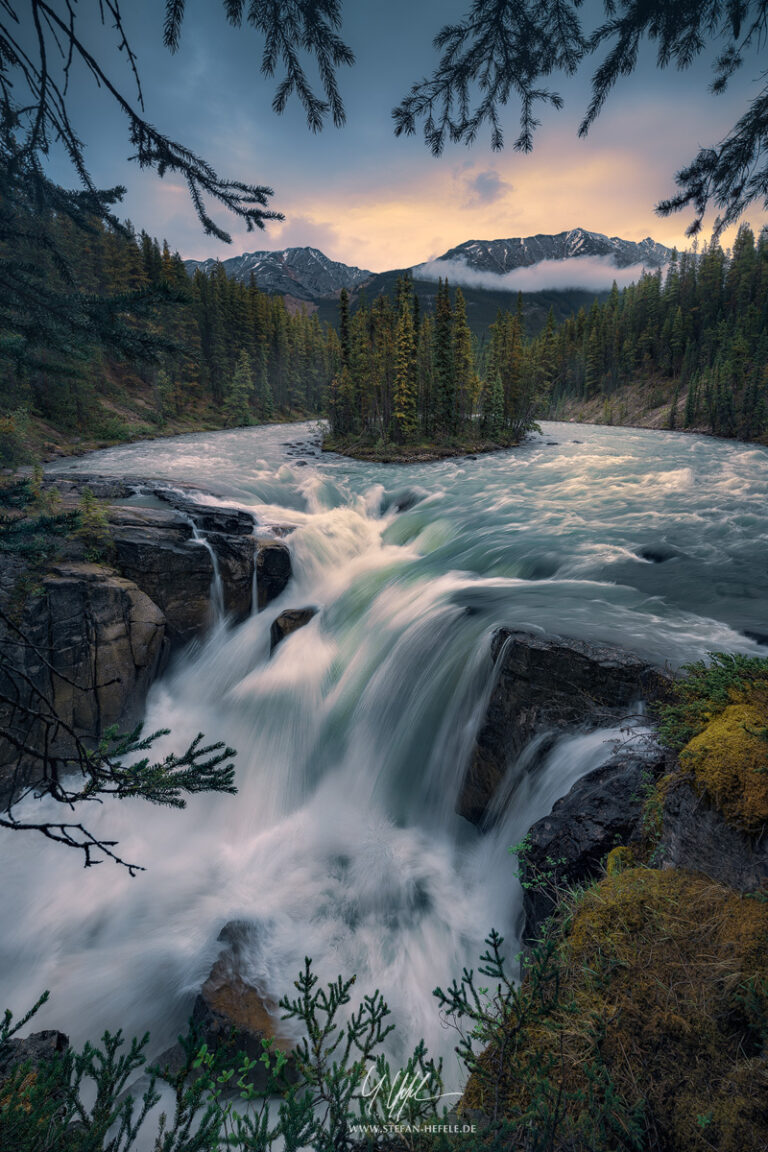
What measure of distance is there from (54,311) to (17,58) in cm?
140

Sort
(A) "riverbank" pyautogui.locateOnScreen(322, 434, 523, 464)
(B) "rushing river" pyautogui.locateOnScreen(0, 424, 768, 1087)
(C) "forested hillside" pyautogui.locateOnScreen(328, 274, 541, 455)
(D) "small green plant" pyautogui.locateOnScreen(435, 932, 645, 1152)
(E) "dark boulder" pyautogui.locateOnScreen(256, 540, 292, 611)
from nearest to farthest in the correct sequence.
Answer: (D) "small green plant" pyautogui.locateOnScreen(435, 932, 645, 1152) → (B) "rushing river" pyautogui.locateOnScreen(0, 424, 768, 1087) → (E) "dark boulder" pyautogui.locateOnScreen(256, 540, 292, 611) → (A) "riverbank" pyautogui.locateOnScreen(322, 434, 523, 464) → (C) "forested hillside" pyautogui.locateOnScreen(328, 274, 541, 455)

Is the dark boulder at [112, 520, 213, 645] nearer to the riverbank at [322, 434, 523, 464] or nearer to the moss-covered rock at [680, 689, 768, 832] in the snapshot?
the moss-covered rock at [680, 689, 768, 832]

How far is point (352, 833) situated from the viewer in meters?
7.02

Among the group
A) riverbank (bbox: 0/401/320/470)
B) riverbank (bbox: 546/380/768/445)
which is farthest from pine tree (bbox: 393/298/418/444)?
riverbank (bbox: 546/380/768/445)

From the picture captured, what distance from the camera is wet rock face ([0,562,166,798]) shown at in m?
8.23

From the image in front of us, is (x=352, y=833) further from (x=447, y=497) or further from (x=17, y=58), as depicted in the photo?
(x=447, y=497)

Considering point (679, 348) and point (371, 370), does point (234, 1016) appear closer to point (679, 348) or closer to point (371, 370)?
point (371, 370)

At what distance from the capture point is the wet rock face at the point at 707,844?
2701 millimetres

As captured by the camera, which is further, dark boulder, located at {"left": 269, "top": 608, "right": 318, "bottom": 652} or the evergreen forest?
the evergreen forest

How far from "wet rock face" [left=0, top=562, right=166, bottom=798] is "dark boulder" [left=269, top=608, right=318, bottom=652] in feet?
7.89

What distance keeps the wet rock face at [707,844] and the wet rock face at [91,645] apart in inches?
336

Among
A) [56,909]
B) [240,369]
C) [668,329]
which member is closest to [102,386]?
[240,369]
